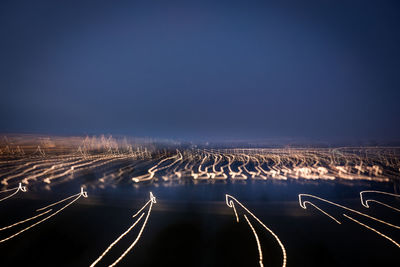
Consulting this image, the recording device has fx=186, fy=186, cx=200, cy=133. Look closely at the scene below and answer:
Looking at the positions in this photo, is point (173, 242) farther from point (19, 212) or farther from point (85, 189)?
point (85, 189)

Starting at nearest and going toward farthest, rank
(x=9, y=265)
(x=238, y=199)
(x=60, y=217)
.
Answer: (x=9, y=265), (x=60, y=217), (x=238, y=199)

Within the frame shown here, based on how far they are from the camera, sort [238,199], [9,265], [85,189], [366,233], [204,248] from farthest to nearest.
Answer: [85,189], [238,199], [366,233], [204,248], [9,265]

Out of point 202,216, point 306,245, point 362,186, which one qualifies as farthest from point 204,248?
point 362,186

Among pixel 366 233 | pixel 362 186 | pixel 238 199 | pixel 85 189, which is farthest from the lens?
pixel 362 186

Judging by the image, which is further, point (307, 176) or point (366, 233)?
point (307, 176)

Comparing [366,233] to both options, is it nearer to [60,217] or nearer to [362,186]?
[362,186]

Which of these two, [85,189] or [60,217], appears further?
[85,189]

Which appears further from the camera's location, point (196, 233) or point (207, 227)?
point (207, 227)

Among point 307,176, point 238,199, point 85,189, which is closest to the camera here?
point 238,199

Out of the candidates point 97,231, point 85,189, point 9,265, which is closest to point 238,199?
point 97,231
